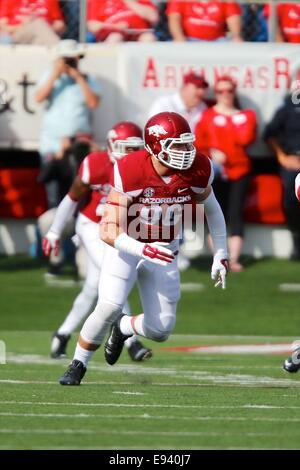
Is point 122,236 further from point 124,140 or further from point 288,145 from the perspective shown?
point 288,145

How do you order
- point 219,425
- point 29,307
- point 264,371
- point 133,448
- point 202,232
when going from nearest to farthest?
point 133,448, point 219,425, point 264,371, point 29,307, point 202,232

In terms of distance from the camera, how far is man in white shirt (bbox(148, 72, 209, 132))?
13.2 metres

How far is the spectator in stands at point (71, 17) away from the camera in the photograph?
13.8m

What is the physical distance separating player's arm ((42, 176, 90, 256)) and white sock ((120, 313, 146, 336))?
1.39 m

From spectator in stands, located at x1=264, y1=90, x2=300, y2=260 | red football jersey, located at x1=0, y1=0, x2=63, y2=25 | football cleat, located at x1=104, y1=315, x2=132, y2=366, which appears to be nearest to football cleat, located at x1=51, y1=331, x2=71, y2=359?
football cleat, located at x1=104, y1=315, x2=132, y2=366

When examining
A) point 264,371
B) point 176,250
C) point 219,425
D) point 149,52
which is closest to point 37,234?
point 149,52

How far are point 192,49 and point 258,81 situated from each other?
0.82 metres

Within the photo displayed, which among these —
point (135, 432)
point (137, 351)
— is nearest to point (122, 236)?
point (135, 432)

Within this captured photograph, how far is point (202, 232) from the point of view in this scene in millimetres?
14055

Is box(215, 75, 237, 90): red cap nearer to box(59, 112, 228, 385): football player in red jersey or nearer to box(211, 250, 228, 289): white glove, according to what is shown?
box(59, 112, 228, 385): football player in red jersey

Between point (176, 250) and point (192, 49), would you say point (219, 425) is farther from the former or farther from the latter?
point (192, 49)

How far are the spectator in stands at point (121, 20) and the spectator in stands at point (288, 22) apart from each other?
1.31 meters

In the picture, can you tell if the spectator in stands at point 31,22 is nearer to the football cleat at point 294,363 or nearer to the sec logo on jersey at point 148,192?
the sec logo on jersey at point 148,192

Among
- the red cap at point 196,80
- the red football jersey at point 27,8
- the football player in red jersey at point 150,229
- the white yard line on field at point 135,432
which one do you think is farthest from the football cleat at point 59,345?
the red football jersey at point 27,8
